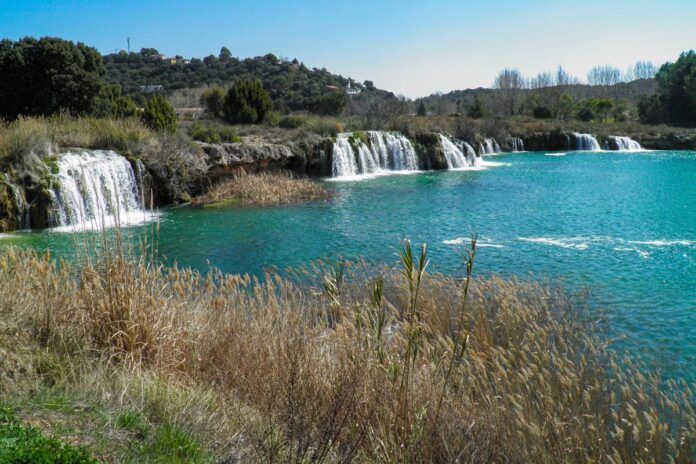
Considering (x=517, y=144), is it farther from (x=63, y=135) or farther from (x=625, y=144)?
A: (x=63, y=135)

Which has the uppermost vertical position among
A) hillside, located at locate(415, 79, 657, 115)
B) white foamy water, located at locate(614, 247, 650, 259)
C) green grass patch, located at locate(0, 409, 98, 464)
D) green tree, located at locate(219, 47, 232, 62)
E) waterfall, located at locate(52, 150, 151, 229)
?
green tree, located at locate(219, 47, 232, 62)

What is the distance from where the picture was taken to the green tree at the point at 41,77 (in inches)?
945

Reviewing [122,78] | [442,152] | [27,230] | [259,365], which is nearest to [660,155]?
[442,152]

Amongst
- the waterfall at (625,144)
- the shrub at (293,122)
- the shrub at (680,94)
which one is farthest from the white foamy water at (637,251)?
the shrub at (680,94)

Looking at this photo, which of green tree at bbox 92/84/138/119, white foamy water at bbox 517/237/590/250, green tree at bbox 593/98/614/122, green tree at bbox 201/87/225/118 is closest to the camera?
white foamy water at bbox 517/237/590/250

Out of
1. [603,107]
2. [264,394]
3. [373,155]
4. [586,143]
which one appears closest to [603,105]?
[603,107]

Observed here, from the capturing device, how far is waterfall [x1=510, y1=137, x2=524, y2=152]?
45531 millimetres

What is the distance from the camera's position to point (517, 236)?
14.2 m

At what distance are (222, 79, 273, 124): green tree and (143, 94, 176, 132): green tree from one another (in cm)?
773

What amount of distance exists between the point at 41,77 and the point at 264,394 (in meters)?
24.6

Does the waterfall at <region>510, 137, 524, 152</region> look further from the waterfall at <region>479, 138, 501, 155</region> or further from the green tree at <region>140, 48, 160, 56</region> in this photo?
the green tree at <region>140, 48, 160, 56</region>

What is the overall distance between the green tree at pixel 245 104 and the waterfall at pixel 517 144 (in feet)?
70.2

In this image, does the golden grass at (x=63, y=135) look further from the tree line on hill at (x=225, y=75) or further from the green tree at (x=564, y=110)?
the green tree at (x=564, y=110)

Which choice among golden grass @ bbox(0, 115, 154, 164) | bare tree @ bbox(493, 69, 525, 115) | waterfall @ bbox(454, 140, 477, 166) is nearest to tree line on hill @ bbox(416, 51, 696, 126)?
bare tree @ bbox(493, 69, 525, 115)
